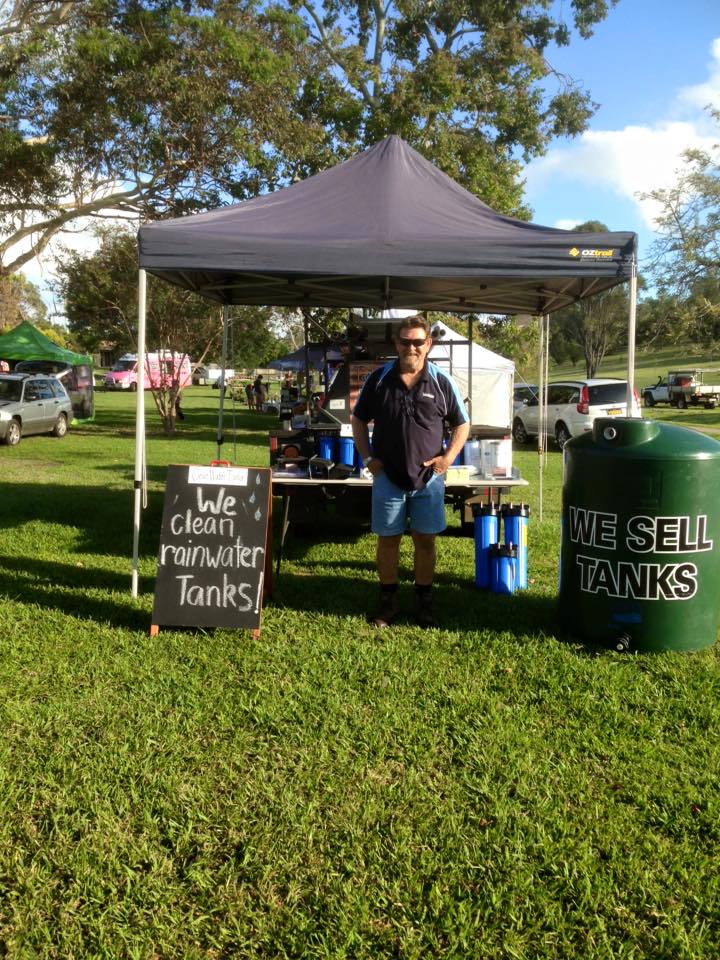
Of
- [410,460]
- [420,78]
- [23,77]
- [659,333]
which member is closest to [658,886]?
[410,460]

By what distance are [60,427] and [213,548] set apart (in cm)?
1720

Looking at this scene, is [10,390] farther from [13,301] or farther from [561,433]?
[13,301]

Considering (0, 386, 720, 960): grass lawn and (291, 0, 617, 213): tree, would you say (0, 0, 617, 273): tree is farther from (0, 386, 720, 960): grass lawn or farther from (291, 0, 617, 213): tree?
(0, 386, 720, 960): grass lawn

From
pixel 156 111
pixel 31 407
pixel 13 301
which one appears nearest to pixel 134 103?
pixel 156 111

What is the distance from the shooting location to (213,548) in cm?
490

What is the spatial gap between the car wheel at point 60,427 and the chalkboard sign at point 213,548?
16790 mm

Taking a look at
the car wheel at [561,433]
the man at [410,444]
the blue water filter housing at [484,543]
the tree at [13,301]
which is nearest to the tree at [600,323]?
the tree at [13,301]

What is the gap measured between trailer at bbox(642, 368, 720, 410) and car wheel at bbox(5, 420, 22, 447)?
31.1 m

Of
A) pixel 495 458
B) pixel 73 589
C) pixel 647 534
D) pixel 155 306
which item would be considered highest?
pixel 155 306

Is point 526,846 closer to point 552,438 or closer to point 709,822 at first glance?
point 709,822

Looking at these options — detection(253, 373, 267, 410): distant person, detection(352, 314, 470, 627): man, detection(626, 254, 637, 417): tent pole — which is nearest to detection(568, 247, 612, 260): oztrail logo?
detection(626, 254, 637, 417): tent pole

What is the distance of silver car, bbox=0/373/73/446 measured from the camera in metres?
18.2

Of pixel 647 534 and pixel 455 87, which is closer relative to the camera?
pixel 647 534

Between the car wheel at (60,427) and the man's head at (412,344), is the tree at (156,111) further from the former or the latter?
the man's head at (412,344)
